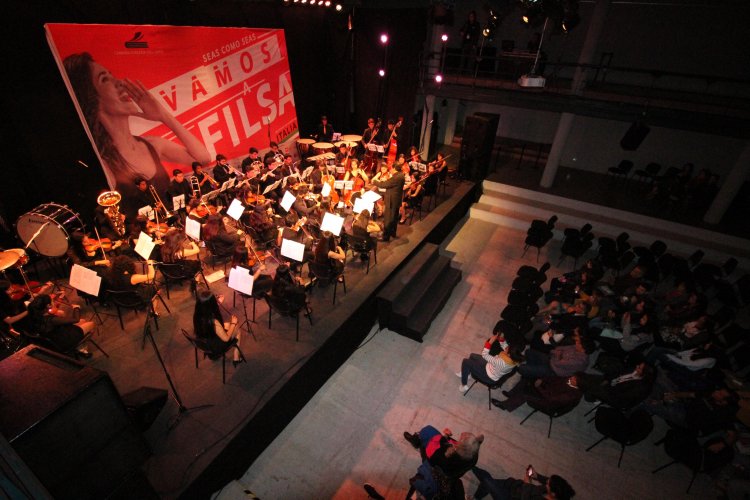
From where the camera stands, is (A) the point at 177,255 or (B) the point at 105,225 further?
(B) the point at 105,225

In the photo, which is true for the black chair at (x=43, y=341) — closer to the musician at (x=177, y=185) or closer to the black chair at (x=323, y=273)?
the black chair at (x=323, y=273)

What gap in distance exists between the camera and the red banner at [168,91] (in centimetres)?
744

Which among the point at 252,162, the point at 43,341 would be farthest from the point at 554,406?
the point at 252,162

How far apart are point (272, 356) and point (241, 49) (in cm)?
929

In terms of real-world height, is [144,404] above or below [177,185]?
below

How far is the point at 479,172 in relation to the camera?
40.3ft

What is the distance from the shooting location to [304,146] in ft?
42.6

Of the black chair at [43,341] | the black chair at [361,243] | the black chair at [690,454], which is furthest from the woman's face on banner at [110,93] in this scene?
the black chair at [690,454]

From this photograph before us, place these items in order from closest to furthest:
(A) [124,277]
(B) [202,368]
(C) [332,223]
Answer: (B) [202,368] < (A) [124,277] < (C) [332,223]

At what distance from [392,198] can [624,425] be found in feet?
18.7

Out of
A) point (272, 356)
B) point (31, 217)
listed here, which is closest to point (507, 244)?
point (272, 356)

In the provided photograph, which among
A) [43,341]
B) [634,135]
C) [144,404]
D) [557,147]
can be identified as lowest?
[144,404]

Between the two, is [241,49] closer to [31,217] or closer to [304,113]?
[304,113]

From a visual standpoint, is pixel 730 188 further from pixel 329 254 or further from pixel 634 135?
pixel 329 254
